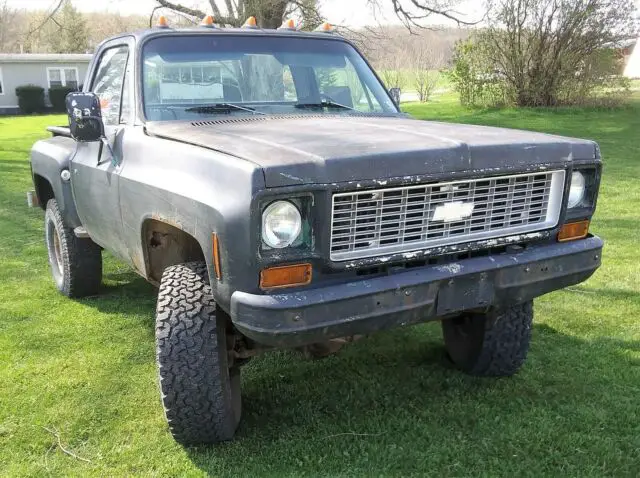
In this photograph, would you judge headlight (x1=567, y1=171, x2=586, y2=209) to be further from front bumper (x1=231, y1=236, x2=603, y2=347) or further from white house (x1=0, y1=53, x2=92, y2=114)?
white house (x1=0, y1=53, x2=92, y2=114)

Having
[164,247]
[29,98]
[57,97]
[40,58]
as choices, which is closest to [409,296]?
[164,247]

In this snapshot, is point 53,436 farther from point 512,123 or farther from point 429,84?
point 429,84

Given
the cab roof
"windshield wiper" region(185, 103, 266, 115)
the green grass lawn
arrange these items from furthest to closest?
the cab roof
"windshield wiper" region(185, 103, 266, 115)
the green grass lawn

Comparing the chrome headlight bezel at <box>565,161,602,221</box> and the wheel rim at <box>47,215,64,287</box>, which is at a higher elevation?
the chrome headlight bezel at <box>565,161,602,221</box>

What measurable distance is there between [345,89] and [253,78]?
627 mm

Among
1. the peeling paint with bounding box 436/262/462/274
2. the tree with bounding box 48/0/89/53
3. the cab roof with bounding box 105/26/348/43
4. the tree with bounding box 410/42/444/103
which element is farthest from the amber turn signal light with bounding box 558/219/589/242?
the tree with bounding box 48/0/89/53

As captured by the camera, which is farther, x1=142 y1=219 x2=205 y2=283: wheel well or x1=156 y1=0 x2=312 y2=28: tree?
x1=156 y1=0 x2=312 y2=28: tree

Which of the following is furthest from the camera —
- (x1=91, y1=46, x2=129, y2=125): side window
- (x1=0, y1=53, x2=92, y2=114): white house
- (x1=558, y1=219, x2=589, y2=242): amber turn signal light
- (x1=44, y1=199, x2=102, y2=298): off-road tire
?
(x1=0, y1=53, x2=92, y2=114): white house

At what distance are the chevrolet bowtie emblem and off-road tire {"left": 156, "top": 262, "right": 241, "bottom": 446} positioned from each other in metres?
1.01

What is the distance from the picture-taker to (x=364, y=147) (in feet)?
8.40

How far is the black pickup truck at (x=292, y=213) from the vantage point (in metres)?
2.37

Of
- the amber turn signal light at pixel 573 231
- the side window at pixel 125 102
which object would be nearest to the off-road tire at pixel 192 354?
the side window at pixel 125 102

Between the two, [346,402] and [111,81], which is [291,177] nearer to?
[346,402]

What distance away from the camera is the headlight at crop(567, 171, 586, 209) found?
303cm
